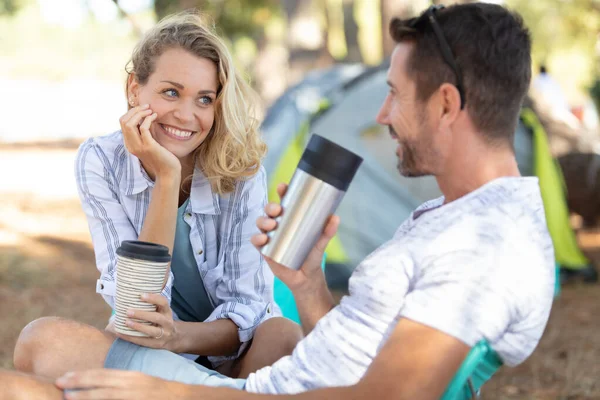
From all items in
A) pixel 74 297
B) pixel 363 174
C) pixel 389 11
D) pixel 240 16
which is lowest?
pixel 74 297

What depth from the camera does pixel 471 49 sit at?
63.6 inches

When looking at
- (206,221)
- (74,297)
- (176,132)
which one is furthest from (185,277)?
(74,297)

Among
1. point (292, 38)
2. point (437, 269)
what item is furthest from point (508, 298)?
point (292, 38)

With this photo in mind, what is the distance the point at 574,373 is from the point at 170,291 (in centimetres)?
259

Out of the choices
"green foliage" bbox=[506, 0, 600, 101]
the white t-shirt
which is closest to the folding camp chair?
the white t-shirt

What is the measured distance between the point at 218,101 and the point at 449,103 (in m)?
0.94

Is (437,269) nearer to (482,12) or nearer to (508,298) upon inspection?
(508,298)

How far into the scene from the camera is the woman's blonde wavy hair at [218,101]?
2350 mm

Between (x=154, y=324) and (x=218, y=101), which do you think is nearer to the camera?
(x=154, y=324)

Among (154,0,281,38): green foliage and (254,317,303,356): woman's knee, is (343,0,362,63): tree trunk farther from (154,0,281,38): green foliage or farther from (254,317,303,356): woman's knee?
(254,317,303,356): woman's knee

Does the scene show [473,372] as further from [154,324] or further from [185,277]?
[185,277]

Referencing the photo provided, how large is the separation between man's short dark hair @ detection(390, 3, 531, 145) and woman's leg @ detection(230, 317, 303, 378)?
0.85m

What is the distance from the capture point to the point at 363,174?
5.55m

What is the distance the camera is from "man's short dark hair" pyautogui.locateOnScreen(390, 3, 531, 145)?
1617mm
